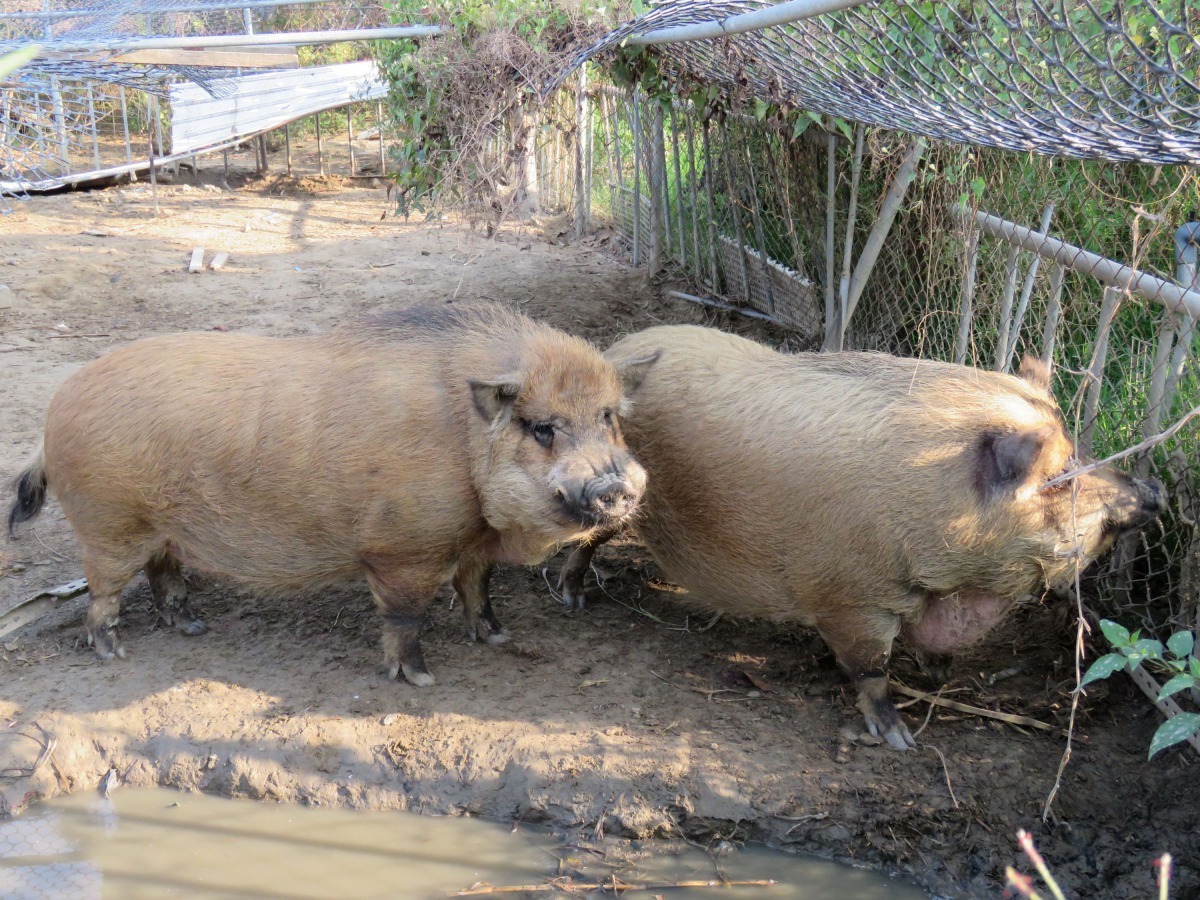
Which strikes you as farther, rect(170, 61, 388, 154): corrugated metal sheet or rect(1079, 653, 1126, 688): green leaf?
rect(170, 61, 388, 154): corrugated metal sheet

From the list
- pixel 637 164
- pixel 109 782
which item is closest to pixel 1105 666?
pixel 109 782

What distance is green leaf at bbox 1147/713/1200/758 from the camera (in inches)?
129

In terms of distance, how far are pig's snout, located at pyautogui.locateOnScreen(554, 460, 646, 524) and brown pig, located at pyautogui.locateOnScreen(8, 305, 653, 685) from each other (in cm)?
2

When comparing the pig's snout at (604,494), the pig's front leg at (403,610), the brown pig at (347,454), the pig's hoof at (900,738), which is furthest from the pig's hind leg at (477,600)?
the pig's hoof at (900,738)

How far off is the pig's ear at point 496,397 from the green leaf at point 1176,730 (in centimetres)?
248

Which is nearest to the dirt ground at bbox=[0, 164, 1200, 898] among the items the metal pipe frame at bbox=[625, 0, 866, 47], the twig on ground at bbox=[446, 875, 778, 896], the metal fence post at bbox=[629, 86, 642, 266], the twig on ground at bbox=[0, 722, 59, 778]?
the twig on ground at bbox=[0, 722, 59, 778]

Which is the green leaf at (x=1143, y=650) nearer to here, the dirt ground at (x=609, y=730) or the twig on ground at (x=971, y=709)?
the dirt ground at (x=609, y=730)

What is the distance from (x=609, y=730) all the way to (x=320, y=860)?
122 cm

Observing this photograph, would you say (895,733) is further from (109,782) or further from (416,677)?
(109,782)

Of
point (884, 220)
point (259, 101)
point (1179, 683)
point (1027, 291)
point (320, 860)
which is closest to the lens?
point (1179, 683)

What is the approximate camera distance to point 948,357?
6.07 m

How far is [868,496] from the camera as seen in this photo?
4125 mm

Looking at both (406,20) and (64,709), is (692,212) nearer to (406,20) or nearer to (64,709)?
(406,20)

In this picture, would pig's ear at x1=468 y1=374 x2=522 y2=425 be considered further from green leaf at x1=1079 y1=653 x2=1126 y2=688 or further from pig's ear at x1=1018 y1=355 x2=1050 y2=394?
green leaf at x1=1079 y1=653 x2=1126 y2=688
